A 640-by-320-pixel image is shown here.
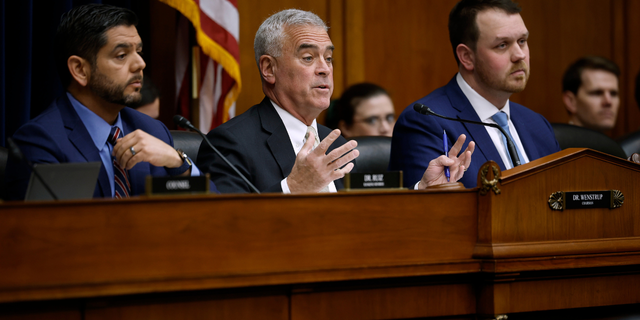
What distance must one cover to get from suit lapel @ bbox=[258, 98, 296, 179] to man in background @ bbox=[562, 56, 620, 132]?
95.1 inches

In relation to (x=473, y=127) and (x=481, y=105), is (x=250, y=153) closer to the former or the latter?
(x=473, y=127)

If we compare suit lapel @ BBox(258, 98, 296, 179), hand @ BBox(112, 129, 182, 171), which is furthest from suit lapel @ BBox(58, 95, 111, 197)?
suit lapel @ BBox(258, 98, 296, 179)

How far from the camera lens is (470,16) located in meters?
2.48

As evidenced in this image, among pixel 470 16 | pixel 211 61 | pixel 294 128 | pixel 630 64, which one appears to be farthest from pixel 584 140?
pixel 630 64

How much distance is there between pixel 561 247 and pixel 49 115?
1.42 metres

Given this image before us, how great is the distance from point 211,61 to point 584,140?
74.9 inches

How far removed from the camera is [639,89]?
393 centimetres

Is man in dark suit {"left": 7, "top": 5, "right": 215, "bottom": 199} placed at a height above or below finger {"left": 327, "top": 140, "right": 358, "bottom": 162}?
above

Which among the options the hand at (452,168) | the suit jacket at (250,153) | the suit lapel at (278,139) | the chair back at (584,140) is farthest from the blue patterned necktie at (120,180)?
the chair back at (584,140)

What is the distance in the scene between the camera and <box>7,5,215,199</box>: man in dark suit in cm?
179

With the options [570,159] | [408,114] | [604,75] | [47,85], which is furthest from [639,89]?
[47,85]

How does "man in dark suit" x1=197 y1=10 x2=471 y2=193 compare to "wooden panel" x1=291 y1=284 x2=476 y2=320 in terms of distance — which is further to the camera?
"man in dark suit" x1=197 y1=10 x2=471 y2=193

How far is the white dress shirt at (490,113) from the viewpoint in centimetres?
232

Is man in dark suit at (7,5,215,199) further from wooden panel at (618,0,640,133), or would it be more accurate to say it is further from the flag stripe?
wooden panel at (618,0,640,133)
